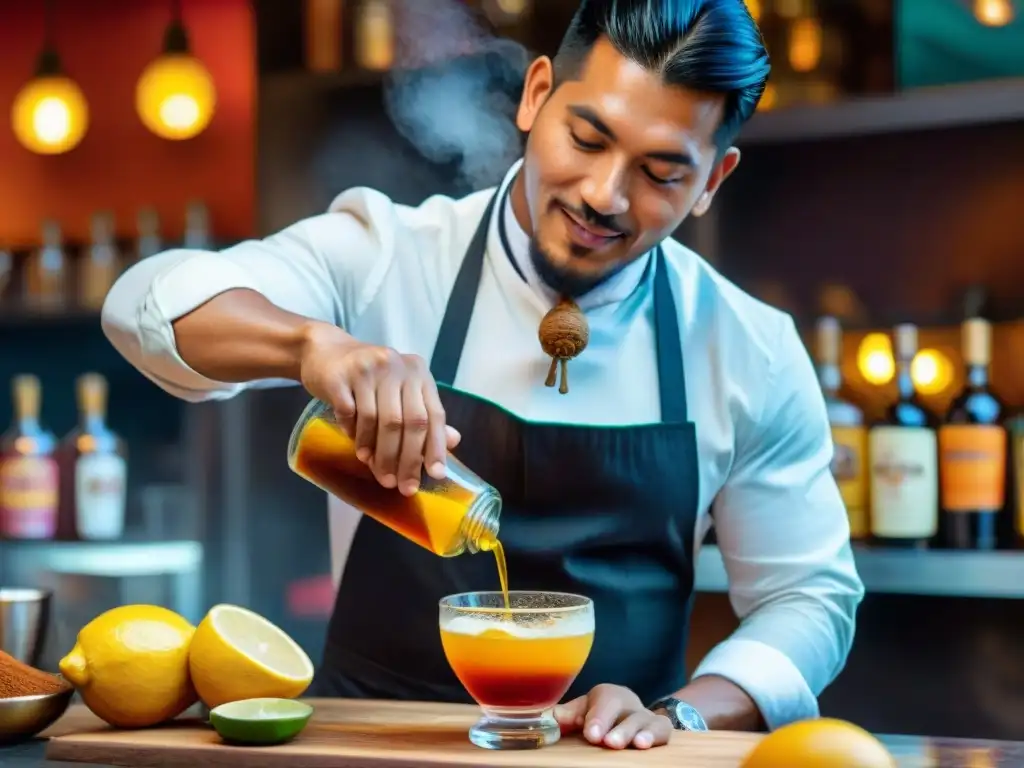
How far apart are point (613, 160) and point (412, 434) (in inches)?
20.4

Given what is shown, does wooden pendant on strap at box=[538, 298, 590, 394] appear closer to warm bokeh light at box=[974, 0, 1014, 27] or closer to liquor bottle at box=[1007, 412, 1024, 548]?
liquor bottle at box=[1007, 412, 1024, 548]

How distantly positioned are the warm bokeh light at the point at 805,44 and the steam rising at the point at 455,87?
1.84 feet

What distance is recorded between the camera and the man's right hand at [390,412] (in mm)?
1148

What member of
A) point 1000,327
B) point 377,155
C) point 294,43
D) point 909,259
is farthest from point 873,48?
point 294,43

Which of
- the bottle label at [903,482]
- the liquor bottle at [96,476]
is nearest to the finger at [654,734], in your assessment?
the bottle label at [903,482]

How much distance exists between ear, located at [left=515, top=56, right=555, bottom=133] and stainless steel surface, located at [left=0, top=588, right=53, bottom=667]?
82 cm

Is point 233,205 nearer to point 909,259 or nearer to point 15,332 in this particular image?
point 15,332

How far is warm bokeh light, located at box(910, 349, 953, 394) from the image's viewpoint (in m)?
2.49

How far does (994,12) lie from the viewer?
8.01ft

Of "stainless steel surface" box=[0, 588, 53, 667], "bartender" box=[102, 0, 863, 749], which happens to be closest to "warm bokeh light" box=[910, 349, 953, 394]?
"bartender" box=[102, 0, 863, 749]

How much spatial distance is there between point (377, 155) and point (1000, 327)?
1.39 meters

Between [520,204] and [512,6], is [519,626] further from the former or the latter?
[512,6]

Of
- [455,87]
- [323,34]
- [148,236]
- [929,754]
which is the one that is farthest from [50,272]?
[929,754]

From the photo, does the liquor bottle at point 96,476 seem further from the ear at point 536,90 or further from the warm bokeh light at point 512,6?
the ear at point 536,90
